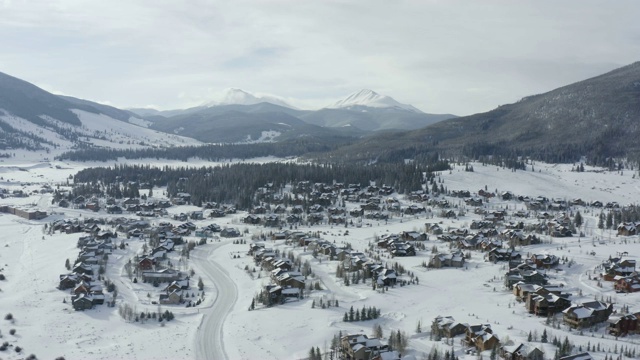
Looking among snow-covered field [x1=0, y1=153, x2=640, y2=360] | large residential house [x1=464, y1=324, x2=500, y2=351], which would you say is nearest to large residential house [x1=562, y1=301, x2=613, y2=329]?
snow-covered field [x1=0, y1=153, x2=640, y2=360]

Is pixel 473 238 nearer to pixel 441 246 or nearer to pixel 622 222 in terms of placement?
pixel 441 246

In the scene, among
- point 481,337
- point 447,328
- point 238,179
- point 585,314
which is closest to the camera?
point 481,337

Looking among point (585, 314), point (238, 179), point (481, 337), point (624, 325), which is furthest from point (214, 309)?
point (238, 179)

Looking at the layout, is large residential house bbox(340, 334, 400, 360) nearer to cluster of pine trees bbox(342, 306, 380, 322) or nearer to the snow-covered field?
the snow-covered field

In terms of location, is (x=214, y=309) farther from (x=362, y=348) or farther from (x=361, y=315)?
(x=362, y=348)

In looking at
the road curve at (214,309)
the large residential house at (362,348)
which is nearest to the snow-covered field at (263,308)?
the road curve at (214,309)
